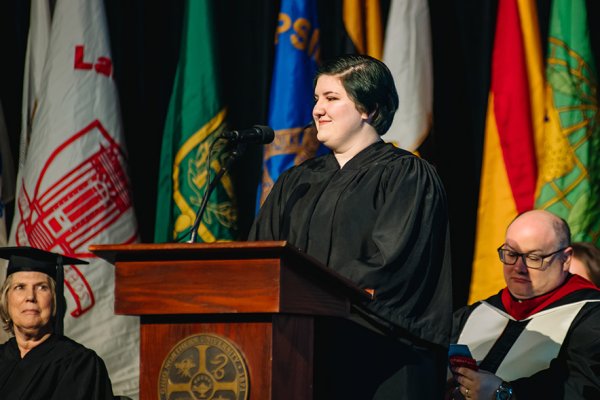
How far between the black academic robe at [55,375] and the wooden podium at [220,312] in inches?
70.8

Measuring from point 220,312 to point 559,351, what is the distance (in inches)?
77.5

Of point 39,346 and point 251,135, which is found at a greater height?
point 251,135

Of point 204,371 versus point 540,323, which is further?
point 540,323

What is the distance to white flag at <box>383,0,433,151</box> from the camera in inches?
200

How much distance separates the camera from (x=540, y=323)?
407cm

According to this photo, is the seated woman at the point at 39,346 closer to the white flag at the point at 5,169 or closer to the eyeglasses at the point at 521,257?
the white flag at the point at 5,169

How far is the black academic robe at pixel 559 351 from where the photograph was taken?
12.3 feet

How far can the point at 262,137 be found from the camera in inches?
117

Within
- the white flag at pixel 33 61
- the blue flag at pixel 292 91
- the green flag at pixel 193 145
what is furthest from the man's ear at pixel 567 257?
the white flag at pixel 33 61

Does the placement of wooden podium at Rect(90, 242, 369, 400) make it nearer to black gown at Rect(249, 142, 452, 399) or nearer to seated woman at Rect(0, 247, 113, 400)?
black gown at Rect(249, 142, 452, 399)

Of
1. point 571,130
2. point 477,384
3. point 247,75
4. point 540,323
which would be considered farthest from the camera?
point 247,75

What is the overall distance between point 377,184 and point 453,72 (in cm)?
255

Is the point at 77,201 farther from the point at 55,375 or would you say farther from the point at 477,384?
the point at 477,384

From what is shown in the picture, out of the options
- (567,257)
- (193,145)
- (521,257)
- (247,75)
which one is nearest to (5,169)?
(193,145)
